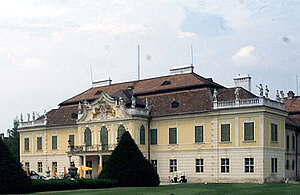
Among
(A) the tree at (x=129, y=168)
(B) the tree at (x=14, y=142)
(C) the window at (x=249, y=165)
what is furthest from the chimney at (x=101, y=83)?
(A) the tree at (x=129, y=168)

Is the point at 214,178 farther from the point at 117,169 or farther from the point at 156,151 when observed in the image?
the point at 117,169

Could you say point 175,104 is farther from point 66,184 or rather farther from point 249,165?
point 66,184

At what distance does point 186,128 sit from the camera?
5641cm

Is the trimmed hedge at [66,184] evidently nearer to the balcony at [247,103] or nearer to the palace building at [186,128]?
the palace building at [186,128]

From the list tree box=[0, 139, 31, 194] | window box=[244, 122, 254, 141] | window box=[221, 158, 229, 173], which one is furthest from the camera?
window box=[221, 158, 229, 173]

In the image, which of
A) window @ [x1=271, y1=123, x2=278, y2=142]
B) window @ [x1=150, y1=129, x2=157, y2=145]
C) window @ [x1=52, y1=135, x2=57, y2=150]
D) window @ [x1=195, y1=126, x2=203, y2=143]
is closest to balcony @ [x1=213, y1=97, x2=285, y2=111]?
window @ [x1=271, y1=123, x2=278, y2=142]

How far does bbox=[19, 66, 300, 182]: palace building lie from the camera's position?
52094mm


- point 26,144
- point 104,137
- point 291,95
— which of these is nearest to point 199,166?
point 104,137

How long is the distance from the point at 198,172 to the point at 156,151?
589 centimetres

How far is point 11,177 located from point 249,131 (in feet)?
83.7

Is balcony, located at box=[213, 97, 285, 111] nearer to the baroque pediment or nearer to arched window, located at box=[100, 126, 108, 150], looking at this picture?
the baroque pediment

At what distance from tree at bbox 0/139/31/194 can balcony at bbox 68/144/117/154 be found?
960 inches

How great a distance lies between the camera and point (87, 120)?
62469 mm

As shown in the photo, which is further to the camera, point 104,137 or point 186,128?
point 104,137
